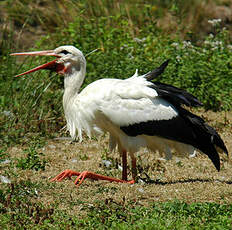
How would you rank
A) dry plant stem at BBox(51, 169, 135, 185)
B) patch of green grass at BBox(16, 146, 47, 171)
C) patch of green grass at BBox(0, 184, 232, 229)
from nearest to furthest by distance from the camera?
patch of green grass at BBox(0, 184, 232, 229) → dry plant stem at BBox(51, 169, 135, 185) → patch of green grass at BBox(16, 146, 47, 171)

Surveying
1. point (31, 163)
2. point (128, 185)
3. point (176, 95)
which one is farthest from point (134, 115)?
point (31, 163)

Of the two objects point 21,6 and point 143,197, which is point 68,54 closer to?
point 143,197

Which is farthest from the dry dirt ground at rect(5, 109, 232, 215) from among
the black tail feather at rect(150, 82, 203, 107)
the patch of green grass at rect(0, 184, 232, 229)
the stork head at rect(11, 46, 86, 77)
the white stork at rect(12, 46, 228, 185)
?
the stork head at rect(11, 46, 86, 77)

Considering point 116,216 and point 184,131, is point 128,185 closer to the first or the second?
point 184,131

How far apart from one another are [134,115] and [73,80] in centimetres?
85

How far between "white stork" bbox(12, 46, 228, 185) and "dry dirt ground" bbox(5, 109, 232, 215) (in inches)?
12.5

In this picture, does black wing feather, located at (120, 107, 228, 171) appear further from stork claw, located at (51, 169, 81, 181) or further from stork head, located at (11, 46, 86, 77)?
stork head, located at (11, 46, 86, 77)

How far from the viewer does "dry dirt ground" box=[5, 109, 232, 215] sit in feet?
18.4

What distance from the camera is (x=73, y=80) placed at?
6.62 meters

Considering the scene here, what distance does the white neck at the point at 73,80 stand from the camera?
21.6 feet

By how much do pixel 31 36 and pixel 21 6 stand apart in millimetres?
1680

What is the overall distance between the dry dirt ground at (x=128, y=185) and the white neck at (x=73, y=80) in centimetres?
95

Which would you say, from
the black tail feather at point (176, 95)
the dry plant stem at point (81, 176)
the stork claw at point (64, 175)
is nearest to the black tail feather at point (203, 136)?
the black tail feather at point (176, 95)

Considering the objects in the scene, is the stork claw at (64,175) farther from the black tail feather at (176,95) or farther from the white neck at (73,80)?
the black tail feather at (176,95)
